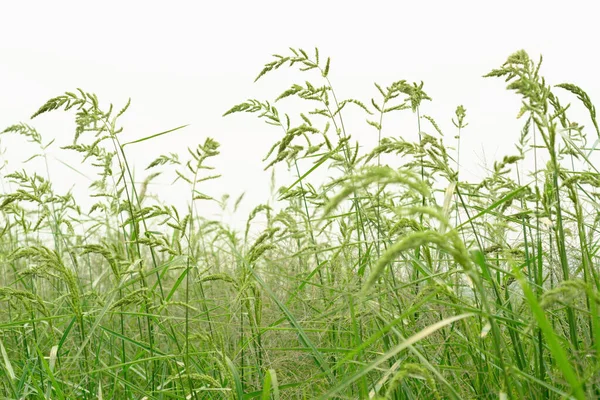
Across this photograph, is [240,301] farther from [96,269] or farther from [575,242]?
[96,269]

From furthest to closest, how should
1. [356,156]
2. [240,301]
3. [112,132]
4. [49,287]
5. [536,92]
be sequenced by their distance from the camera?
[49,287] < [112,132] < [240,301] < [356,156] < [536,92]

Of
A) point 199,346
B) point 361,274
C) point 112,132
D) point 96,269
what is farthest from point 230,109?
point 96,269

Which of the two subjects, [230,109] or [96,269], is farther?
[96,269]

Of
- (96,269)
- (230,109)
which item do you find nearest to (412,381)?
(230,109)

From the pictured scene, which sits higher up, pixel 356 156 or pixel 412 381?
pixel 356 156

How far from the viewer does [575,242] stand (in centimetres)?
317

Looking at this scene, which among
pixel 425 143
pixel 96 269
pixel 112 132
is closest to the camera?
pixel 425 143

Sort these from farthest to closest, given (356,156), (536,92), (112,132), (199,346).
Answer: (199,346) < (112,132) < (356,156) < (536,92)

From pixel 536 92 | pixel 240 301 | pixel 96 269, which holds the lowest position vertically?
pixel 96 269

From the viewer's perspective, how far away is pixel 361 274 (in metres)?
2.79

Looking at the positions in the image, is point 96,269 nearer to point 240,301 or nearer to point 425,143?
point 240,301

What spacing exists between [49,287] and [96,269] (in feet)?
3.45

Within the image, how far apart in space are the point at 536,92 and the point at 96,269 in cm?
569

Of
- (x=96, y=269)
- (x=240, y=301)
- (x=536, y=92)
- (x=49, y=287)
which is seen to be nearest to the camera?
(x=536, y=92)
